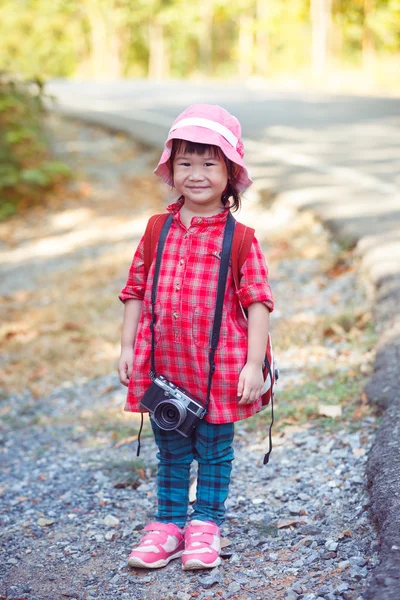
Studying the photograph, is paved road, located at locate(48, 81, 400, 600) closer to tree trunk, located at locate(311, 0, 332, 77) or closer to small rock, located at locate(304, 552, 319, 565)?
small rock, located at locate(304, 552, 319, 565)

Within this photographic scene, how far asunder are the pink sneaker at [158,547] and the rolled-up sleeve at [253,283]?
0.97 meters

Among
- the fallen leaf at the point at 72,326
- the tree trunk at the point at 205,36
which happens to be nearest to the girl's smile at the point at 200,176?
the fallen leaf at the point at 72,326

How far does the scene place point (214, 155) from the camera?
2.81m

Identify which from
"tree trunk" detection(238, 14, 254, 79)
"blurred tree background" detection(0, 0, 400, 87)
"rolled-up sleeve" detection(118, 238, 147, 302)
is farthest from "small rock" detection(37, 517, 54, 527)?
"tree trunk" detection(238, 14, 254, 79)

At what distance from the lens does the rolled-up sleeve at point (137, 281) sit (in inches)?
119

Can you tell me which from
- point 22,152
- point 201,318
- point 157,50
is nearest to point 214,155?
point 201,318

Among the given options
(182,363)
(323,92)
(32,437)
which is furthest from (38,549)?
(323,92)

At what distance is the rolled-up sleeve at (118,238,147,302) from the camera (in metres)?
3.02

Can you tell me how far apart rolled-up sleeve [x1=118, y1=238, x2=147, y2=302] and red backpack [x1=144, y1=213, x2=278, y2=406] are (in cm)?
3

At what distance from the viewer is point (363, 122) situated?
1220 cm

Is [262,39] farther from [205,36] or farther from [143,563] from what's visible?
[143,563]

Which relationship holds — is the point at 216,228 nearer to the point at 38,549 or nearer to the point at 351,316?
the point at 38,549

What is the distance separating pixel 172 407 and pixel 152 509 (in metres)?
0.85

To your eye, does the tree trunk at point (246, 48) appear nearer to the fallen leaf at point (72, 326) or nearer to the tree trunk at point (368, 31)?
the tree trunk at point (368, 31)
